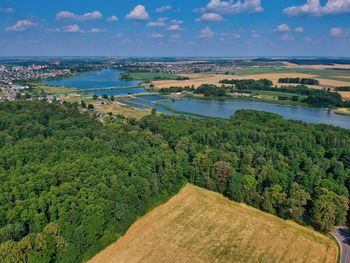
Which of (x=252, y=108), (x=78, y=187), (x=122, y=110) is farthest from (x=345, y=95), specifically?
(x=78, y=187)

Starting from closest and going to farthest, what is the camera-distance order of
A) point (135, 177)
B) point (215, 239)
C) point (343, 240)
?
point (215, 239) < point (343, 240) < point (135, 177)

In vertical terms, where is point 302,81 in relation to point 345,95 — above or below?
above

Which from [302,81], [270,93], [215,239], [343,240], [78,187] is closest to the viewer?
[215,239]

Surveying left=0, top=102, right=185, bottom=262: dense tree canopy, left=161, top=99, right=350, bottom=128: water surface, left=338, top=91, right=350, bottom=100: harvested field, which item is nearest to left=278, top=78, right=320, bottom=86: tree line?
left=338, top=91, right=350, bottom=100: harvested field

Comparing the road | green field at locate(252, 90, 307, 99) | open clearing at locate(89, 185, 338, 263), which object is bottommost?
the road

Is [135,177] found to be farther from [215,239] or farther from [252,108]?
[252,108]

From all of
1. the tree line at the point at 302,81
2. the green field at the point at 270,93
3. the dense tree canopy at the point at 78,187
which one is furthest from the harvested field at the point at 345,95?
the dense tree canopy at the point at 78,187

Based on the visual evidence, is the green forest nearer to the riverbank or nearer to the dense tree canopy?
the dense tree canopy

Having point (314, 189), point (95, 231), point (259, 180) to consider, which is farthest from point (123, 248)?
point (314, 189)
